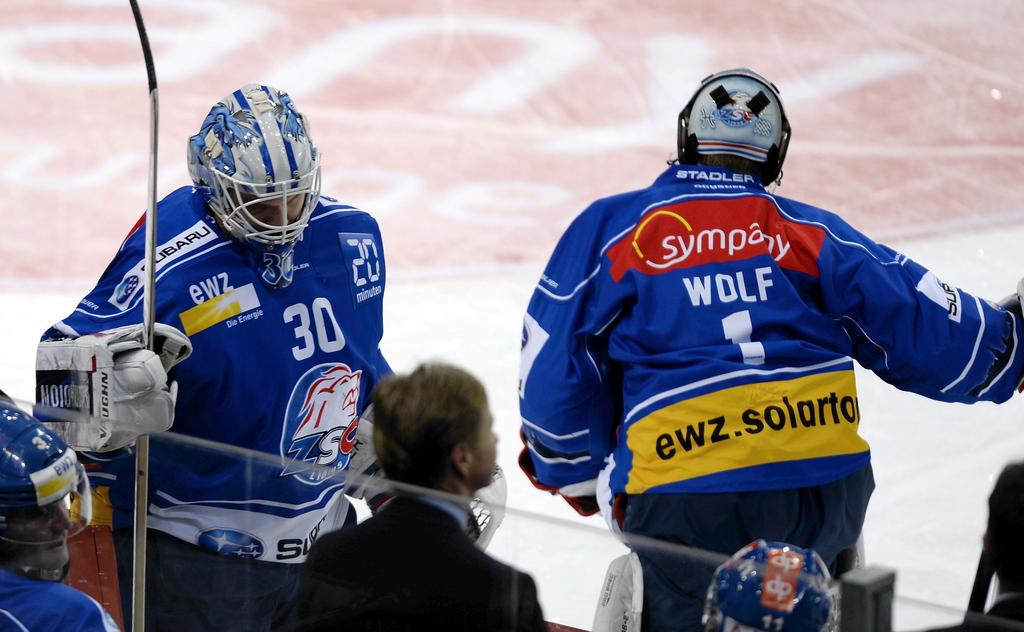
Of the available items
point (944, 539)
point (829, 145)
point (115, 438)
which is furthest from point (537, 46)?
point (115, 438)

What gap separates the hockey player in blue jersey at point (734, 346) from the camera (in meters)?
2.73

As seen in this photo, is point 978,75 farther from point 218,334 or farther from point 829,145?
point 218,334

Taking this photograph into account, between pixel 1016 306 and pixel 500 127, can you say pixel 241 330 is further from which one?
pixel 500 127

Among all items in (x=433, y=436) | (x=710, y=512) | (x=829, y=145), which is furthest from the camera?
(x=829, y=145)

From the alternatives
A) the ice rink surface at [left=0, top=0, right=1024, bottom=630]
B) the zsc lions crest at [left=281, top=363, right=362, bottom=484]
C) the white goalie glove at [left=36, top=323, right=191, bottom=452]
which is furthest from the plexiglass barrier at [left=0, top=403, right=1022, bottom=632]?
the ice rink surface at [left=0, top=0, right=1024, bottom=630]

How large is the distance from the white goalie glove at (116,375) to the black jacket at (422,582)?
802mm

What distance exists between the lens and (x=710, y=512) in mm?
2705

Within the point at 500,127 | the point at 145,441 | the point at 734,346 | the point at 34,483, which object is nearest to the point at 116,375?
the point at 145,441

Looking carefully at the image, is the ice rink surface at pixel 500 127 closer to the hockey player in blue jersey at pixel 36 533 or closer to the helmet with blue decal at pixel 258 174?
the helmet with blue decal at pixel 258 174

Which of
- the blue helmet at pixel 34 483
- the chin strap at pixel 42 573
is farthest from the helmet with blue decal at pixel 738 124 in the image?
the chin strap at pixel 42 573

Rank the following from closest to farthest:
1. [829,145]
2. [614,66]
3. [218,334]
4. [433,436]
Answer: [433,436]
[218,334]
[829,145]
[614,66]

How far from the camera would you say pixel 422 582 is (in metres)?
1.92

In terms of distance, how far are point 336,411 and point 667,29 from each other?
17.6 ft

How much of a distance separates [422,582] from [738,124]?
1.37m
